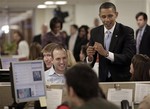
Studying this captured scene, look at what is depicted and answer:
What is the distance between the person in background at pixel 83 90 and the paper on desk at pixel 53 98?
1284mm

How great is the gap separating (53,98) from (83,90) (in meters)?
1.40

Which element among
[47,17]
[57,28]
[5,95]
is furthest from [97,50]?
[47,17]

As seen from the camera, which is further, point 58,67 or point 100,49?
point 58,67

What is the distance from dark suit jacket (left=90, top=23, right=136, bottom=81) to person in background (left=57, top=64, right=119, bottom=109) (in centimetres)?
196

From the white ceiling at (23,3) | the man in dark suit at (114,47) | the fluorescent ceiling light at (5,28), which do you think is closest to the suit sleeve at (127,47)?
the man in dark suit at (114,47)

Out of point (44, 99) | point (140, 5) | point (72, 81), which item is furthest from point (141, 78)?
point (140, 5)

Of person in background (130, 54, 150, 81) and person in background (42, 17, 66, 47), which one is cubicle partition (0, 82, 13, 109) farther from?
person in background (42, 17, 66, 47)

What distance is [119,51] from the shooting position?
14.5ft

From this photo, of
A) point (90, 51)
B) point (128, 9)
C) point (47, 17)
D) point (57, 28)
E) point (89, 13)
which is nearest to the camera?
point (90, 51)

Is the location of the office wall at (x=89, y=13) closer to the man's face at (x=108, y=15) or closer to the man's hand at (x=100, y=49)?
the man's face at (x=108, y=15)

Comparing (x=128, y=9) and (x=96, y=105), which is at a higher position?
(x=128, y=9)

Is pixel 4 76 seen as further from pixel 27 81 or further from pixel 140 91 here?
pixel 140 91

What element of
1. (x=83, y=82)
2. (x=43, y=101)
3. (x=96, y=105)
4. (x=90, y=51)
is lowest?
(x=43, y=101)

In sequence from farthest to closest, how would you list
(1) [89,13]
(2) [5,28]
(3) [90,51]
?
(2) [5,28] → (1) [89,13] → (3) [90,51]
